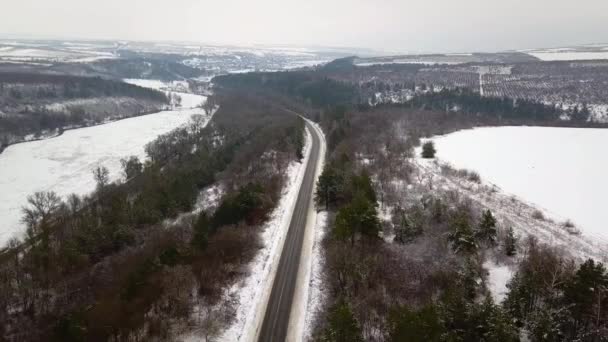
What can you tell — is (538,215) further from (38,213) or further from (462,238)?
(38,213)

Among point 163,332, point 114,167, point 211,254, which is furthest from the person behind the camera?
point 114,167

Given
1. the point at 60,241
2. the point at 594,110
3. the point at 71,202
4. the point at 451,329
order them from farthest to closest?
1. the point at 594,110
2. the point at 71,202
3. the point at 60,241
4. the point at 451,329

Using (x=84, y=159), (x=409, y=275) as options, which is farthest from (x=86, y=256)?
(x=84, y=159)

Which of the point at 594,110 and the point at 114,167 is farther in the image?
the point at 594,110

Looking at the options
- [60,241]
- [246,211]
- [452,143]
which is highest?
[452,143]

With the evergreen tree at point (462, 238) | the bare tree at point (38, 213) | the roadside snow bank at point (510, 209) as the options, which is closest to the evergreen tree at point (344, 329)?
the evergreen tree at point (462, 238)

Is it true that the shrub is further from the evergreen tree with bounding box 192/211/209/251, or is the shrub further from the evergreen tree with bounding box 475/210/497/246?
the evergreen tree with bounding box 192/211/209/251

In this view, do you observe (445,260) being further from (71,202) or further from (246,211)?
(71,202)
